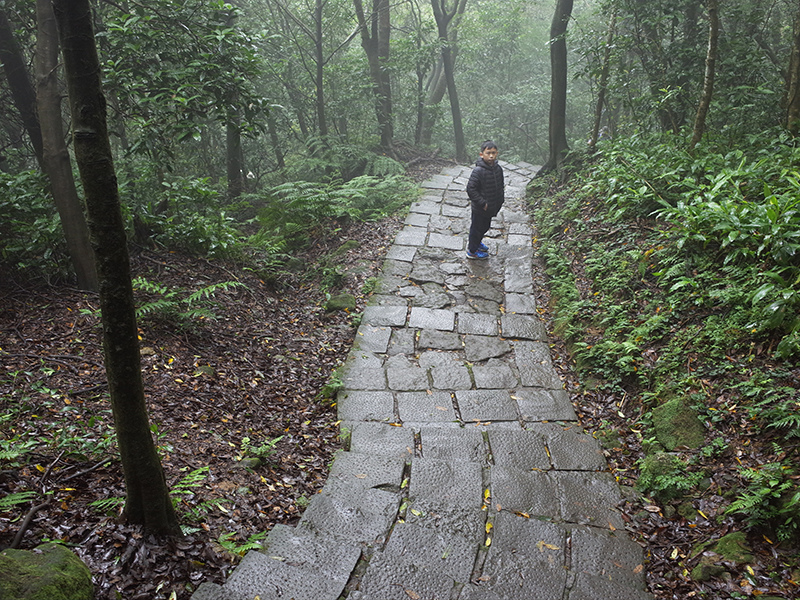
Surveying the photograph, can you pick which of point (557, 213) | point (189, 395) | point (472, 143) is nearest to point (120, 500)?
point (189, 395)

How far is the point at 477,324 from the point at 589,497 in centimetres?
274

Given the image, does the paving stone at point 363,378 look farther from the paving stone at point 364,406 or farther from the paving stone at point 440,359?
the paving stone at point 440,359

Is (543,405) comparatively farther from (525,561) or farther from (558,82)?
(558,82)

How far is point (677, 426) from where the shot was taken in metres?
3.60

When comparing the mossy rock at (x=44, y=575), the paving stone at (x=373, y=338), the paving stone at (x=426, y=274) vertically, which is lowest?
the paving stone at (x=373, y=338)

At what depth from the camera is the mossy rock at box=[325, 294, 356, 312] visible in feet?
19.8

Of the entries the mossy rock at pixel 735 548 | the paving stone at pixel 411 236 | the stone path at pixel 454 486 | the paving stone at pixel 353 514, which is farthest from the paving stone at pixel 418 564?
the paving stone at pixel 411 236

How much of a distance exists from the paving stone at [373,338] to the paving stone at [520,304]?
1.57 meters

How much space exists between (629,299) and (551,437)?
2.00 m

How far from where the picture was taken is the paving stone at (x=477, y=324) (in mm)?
5707

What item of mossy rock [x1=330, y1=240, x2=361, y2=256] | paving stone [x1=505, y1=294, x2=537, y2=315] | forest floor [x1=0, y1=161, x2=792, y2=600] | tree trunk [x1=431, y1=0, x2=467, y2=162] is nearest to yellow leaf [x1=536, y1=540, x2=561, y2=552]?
forest floor [x1=0, y1=161, x2=792, y2=600]

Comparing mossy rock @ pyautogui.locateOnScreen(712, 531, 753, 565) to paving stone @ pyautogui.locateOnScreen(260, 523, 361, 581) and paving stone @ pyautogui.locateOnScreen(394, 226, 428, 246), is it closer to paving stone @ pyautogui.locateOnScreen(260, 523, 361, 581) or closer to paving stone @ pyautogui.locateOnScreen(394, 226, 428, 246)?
paving stone @ pyautogui.locateOnScreen(260, 523, 361, 581)

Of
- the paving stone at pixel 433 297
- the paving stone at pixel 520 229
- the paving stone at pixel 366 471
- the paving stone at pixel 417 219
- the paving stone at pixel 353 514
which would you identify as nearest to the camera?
the paving stone at pixel 353 514

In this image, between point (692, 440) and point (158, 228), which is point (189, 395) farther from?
point (692, 440)
